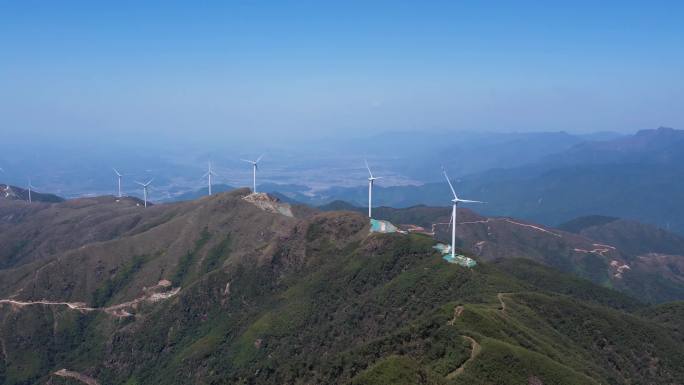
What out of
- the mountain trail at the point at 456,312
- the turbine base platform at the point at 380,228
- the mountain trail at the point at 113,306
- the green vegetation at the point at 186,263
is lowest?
the mountain trail at the point at 113,306

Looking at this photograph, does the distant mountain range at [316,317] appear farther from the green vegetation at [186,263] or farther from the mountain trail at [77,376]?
the mountain trail at [77,376]

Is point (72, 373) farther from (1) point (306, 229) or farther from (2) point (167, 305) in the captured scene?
(1) point (306, 229)

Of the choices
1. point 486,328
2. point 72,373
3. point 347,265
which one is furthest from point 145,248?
point 486,328

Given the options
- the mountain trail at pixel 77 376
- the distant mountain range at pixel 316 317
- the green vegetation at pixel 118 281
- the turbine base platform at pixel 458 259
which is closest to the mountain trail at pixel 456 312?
the distant mountain range at pixel 316 317

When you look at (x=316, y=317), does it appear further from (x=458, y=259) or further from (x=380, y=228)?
(x=380, y=228)

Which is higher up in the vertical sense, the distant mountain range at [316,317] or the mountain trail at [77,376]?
the distant mountain range at [316,317]

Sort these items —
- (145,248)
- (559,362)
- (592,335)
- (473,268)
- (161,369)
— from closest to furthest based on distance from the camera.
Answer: (559,362) < (592,335) < (473,268) < (161,369) < (145,248)
